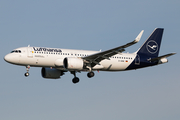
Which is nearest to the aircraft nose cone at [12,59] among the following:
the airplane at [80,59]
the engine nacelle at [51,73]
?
the airplane at [80,59]

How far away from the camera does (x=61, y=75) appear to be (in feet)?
169

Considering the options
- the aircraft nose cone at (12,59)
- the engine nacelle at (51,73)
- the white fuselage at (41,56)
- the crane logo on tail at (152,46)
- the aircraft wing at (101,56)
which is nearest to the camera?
the aircraft wing at (101,56)

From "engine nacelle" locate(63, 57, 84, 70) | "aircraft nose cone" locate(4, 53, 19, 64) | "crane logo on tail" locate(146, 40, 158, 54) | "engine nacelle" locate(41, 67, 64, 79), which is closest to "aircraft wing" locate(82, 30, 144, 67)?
"engine nacelle" locate(63, 57, 84, 70)

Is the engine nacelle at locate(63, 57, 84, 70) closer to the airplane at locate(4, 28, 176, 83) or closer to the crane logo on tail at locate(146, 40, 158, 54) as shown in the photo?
the airplane at locate(4, 28, 176, 83)

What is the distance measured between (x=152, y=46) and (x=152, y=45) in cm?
21

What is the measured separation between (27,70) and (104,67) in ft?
35.6

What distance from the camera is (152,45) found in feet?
178

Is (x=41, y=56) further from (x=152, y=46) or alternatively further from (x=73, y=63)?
(x=152, y=46)

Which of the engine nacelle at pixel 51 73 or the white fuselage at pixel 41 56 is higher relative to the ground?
the white fuselage at pixel 41 56

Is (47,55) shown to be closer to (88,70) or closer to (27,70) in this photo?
(27,70)

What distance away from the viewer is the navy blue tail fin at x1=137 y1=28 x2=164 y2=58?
53.2 m

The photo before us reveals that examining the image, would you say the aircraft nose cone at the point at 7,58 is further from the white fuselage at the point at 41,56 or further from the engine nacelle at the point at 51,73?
the engine nacelle at the point at 51,73

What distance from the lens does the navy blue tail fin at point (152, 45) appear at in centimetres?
5325

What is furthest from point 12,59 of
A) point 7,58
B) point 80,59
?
point 80,59
